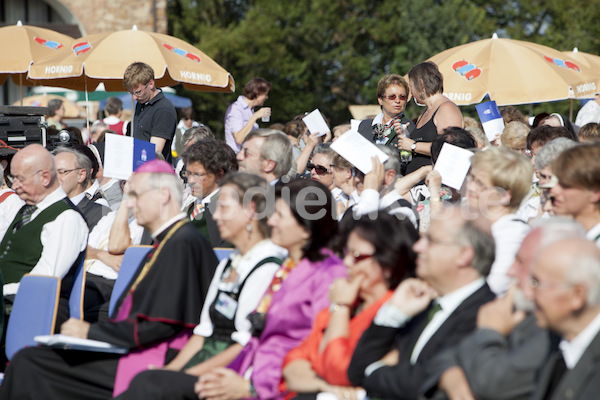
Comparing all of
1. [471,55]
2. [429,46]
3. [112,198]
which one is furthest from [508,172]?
[429,46]

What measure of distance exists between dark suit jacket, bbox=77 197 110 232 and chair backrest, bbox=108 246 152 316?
4.24ft

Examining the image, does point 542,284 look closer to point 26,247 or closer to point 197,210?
point 197,210

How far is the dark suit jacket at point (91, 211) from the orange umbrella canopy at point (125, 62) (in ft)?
10.1

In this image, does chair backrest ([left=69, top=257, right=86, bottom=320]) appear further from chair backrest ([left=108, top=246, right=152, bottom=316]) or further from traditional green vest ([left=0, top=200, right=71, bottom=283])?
traditional green vest ([left=0, top=200, right=71, bottom=283])

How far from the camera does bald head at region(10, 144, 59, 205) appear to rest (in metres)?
5.08

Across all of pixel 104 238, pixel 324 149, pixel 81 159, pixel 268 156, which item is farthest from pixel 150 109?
pixel 268 156

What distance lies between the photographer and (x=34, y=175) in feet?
16.7

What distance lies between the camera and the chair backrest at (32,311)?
4.34 meters

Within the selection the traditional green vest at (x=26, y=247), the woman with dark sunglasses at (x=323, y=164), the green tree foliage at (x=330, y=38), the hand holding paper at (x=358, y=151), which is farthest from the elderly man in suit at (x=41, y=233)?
the green tree foliage at (x=330, y=38)

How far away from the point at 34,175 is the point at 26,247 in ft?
1.50

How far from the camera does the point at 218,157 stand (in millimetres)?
5230

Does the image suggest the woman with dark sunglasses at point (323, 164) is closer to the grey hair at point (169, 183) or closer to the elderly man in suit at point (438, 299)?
the grey hair at point (169, 183)

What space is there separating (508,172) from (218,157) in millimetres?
2018

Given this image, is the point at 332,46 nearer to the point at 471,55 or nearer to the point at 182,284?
the point at 471,55
